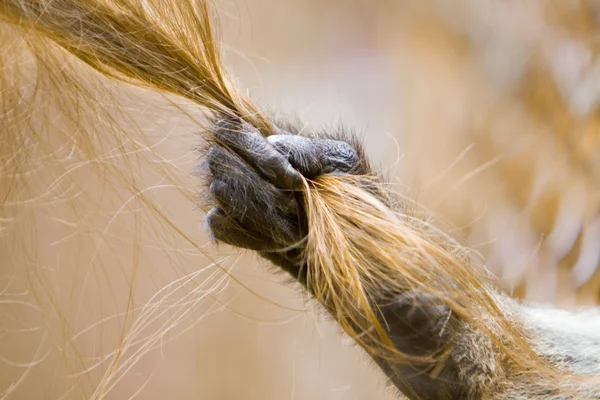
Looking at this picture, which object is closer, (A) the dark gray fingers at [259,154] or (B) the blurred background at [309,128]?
(A) the dark gray fingers at [259,154]

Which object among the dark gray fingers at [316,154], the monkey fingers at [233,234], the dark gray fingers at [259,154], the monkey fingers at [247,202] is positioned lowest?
the monkey fingers at [233,234]

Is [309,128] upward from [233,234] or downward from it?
upward

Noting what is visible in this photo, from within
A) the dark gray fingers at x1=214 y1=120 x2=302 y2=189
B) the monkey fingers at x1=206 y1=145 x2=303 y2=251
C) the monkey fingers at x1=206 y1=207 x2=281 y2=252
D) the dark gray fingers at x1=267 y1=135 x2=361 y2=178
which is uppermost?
the dark gray fingers at x1=267 y1=135 x2=361 y2=178

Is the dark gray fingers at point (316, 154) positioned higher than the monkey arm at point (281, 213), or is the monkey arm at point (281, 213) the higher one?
the dark gray fingers at point (316, 154)

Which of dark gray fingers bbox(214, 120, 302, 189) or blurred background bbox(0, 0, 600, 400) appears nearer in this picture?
dark gray fingers bbox(214, 120, 302, 189)

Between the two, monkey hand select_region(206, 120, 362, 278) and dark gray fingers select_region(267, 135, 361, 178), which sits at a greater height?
dark gray fingers select_region(267, 135, 361, 178)

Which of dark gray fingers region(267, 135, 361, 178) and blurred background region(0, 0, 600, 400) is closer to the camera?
dark gray fingers region(267, 135, 361, 178)
